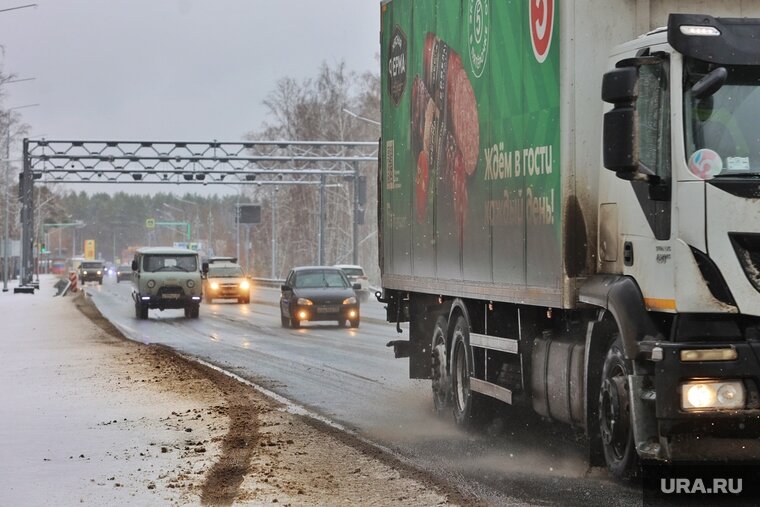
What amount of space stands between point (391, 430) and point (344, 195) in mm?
78496

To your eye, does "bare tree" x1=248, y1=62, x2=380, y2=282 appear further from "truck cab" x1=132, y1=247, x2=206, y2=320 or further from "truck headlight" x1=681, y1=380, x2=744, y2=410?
"truck headlight" x1=681, y1=380, x2=744, y2=410

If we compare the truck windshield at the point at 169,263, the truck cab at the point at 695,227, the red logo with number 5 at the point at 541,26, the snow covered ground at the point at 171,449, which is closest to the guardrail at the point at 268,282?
the truck windshield at the point at 169,263

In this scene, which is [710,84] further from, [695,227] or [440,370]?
[440,370]

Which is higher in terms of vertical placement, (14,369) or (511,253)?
(511,253)

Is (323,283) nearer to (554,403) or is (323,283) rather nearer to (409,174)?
(409,174)

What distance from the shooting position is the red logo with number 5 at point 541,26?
33.1ft

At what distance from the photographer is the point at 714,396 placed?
815 cm

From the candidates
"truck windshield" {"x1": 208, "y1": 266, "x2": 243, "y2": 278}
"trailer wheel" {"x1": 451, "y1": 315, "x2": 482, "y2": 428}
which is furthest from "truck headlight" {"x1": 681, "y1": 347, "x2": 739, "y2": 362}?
"truck windshield" {"x1": 208, "y1": 266, "x2": 243, "y2": 278}

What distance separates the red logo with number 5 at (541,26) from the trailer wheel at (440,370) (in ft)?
13.0

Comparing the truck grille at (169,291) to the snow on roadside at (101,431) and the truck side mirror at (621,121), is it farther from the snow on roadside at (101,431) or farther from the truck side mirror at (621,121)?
the truck side mirror at (621,121)

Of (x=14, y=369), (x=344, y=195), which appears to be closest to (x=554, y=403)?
(x=14, y=369)

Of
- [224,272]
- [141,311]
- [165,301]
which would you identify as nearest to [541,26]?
[165,301]

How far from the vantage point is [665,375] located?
323 inches

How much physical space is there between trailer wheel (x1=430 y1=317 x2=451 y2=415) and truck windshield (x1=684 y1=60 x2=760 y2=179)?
554 centimetres
